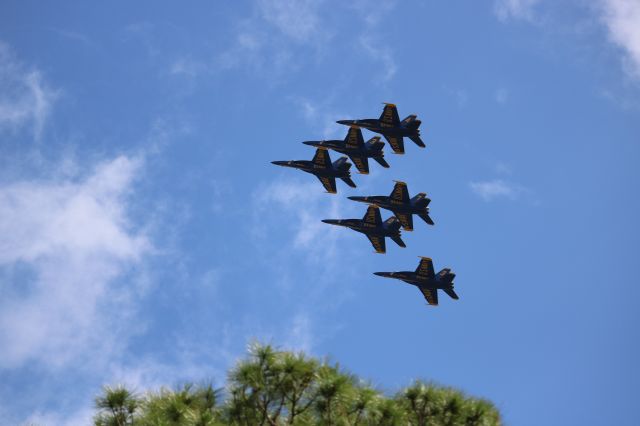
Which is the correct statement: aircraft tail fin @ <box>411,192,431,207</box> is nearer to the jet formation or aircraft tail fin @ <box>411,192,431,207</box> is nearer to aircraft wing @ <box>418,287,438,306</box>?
the jet formation

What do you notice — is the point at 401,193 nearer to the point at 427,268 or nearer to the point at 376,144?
the point at 376,144

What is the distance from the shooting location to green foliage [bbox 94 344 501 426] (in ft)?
79.3

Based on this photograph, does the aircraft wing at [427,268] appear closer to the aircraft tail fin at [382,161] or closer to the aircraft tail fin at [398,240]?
the aircraft tail fin at [398,240]

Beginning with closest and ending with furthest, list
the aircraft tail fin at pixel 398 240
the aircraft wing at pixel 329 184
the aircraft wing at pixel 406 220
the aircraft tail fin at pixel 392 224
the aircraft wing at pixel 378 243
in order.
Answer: the aircraft wing at pixel 406 220 → the aircraft tail fin at pixel 392 224 → the aircraft tail fin at pixel 398 240 → the aircraft wing at pixel 378 243 → the aircraft wing at pixel 329 184

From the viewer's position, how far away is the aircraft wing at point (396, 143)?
72812 mm

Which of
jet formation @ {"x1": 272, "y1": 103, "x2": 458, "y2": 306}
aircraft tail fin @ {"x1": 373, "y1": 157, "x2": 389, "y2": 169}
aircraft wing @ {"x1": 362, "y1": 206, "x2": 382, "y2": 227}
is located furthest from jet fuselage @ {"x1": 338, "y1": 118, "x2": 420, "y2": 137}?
aircraft wing @ {"x1": 362, "y1": 206, "x2": 382, "y2": 227}

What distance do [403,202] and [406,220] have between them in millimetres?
1974

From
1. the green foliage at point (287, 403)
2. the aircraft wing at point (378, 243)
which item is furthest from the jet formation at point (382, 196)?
the green foliage at point (287, 403)

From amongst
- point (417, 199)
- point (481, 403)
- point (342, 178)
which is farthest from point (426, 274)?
point (481, 403)

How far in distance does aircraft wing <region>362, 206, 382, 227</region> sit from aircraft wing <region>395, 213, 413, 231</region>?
1.71 metres

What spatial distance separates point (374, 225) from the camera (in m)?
73.9

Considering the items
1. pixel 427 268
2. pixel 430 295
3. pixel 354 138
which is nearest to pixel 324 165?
pixel 354 138

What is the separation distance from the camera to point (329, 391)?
23.9m

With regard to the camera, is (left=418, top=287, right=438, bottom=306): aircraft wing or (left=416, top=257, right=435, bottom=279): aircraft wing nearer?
(left=416, top=257, right=435, bottom=279): aircraft wing
